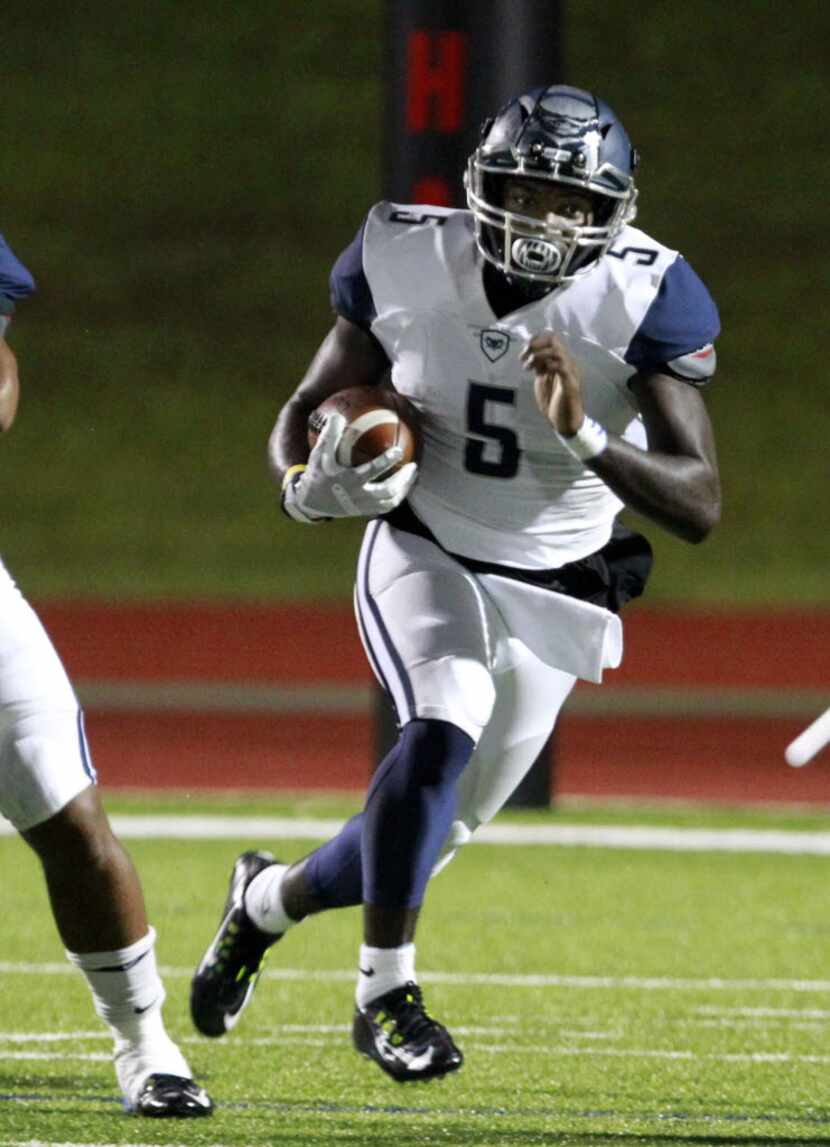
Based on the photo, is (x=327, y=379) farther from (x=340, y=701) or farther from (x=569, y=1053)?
(x=340, y=701)

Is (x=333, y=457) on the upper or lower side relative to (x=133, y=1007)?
upper

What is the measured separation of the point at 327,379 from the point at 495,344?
30 cm

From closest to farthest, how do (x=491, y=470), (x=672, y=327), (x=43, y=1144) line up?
(x=43, y=1144) < (x=672, y=327) < (x=491, y=470)

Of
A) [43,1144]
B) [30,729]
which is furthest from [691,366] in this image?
[43,1144]

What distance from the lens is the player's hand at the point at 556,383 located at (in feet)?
11.0

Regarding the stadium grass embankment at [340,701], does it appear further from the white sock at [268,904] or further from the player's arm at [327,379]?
the player's arm at [327,379]

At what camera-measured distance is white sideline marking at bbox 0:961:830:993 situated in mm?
5086

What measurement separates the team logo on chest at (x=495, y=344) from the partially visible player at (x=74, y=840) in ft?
2.58

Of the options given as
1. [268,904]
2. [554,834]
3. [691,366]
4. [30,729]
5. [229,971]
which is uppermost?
[691,366]

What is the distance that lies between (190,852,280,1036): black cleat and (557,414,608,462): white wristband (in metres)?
1.21

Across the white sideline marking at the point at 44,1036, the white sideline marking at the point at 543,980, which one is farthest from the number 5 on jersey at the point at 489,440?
the white sideline marking at the point at 543,980

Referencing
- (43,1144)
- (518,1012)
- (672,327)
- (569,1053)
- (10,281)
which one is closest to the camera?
(43,1144)

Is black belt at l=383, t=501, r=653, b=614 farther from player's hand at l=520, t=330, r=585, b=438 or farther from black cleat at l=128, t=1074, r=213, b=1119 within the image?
Result: black cleat at l=128, t=1074, r=213, b=1119

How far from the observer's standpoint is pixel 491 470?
3.77 metres
